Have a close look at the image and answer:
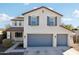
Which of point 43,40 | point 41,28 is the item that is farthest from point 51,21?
point 43,40

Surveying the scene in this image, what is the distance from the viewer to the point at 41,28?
2008 centimetres

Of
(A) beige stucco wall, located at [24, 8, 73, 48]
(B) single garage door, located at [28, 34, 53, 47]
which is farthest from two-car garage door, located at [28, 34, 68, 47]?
(A) beige stucco wall, located at [24, 8, 73, 48]

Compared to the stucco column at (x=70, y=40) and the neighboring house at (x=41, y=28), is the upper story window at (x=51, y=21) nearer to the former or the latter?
the neighboring house at (x=41, y=28)

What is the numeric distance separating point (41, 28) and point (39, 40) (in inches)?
43.6

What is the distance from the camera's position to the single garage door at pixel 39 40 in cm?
1984

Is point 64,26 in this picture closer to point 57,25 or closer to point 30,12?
point 57,25

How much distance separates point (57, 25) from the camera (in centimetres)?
2011

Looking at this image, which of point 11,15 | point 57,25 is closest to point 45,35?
point 57,25

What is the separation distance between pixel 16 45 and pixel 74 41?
5008 millimetres

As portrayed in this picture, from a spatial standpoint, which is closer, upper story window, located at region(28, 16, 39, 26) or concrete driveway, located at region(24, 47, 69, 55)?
concrete driveway, located at region(24, 47, 69, 55)

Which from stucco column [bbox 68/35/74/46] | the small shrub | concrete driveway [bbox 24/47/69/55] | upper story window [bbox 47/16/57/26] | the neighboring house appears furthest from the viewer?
upper story window [bbox 47/16/57/26]

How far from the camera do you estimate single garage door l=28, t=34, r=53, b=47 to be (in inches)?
781

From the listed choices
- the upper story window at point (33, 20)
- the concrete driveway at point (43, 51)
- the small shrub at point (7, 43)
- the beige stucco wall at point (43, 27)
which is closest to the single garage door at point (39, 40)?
the beige stucco wall at point (43, 27)

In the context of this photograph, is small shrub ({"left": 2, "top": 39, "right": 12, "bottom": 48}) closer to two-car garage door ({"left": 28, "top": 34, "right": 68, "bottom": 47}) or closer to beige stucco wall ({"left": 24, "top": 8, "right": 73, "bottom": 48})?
beige stucco wall ({"left": 24, "top": 8, "right": 73, "bottom": 48})
